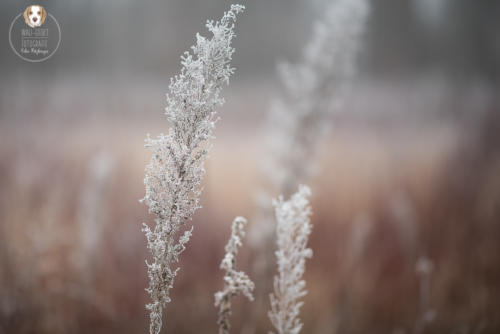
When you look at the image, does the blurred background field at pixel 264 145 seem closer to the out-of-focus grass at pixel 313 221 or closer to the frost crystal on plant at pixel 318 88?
the out-of-focus grass at pixel 313 221

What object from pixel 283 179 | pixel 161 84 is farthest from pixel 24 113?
pixel 283 179

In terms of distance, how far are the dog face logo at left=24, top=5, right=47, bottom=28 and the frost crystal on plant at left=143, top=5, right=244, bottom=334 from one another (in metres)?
0.97

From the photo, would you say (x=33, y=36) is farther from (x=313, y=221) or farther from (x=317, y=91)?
(x=313, y=221)

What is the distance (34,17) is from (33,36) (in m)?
0.08

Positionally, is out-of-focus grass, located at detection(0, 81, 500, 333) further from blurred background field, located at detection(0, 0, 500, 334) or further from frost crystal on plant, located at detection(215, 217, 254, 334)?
frost crystal on plant, located at detection(215, 217, 254, 334)

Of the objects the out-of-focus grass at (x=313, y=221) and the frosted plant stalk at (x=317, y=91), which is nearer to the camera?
the frosted plant stalk at (x=317, y=91)

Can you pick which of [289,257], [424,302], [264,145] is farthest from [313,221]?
[289,257]

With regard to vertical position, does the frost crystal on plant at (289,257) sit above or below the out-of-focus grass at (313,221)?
below

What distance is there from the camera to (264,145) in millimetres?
2010

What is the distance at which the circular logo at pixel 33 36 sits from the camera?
1066 millimetres

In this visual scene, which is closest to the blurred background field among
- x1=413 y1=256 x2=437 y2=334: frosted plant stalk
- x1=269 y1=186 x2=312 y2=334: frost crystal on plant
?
x1=413 y1=256 x2=437 y2=334: frosted plant stalk

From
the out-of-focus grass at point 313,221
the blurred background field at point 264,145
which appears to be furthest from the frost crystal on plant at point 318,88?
the blurred background field at point 264,145

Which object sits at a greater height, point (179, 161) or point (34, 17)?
point (34, 17)

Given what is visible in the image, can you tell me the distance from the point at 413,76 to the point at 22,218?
9.90 feet
